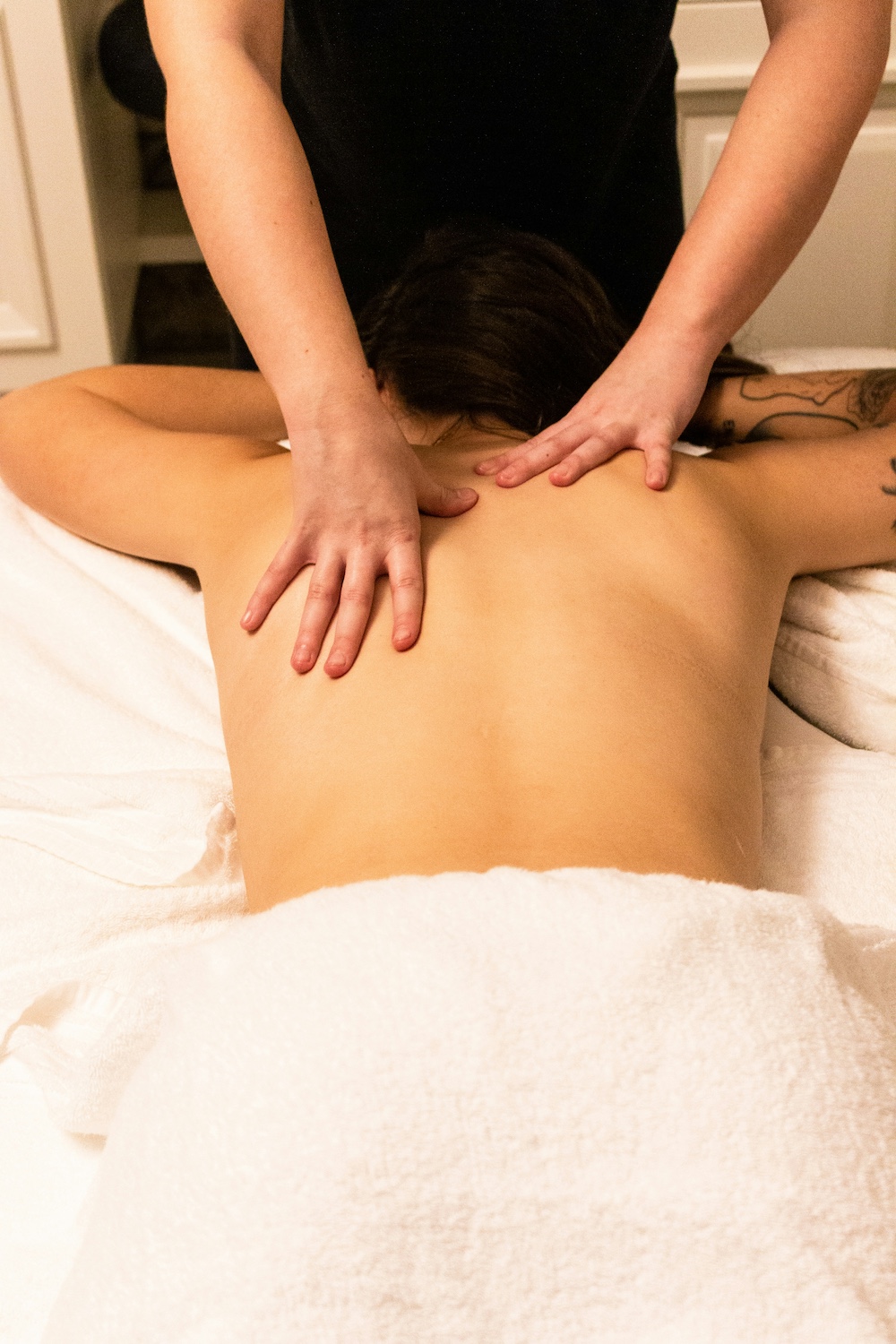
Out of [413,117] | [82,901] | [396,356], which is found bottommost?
[82,901]

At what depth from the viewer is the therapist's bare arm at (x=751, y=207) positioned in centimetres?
111

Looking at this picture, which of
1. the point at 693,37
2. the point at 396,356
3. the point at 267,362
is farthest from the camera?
the point at 693,37

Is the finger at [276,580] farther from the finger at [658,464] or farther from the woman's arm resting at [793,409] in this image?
the woman's arm resting at [793,409]

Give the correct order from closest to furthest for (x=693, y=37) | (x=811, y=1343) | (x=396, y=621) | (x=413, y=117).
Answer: (x=811, y=1343), (x=396, y=621), (x=413, y=117), (x=693, y=37)

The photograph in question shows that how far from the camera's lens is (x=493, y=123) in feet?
4.73

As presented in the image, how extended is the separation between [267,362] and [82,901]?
0.47m

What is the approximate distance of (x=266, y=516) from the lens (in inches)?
42.6

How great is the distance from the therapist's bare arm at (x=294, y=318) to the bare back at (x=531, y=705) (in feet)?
0.09

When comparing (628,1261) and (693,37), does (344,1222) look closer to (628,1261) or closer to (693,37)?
(628,1261)

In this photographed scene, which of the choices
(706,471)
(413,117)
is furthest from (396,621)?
(413,117)

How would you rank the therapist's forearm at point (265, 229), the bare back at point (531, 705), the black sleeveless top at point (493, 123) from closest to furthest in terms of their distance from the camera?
the bare back at point (531, 705)
the therapist's forearm at point (265, 229)
the black sleeveless top at point (493, 123)

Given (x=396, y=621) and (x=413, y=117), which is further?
(x=413, y=117)

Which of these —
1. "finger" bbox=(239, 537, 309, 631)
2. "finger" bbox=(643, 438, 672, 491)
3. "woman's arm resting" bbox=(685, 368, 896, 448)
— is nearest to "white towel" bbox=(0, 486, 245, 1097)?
"finger" bbox=(239, 537, 309, 631)

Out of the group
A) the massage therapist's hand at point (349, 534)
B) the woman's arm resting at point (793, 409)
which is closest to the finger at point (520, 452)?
the massage therapist's hand at point (349, 534)
